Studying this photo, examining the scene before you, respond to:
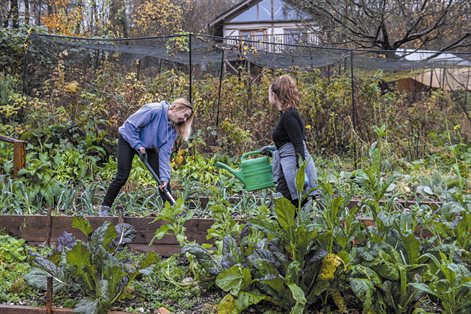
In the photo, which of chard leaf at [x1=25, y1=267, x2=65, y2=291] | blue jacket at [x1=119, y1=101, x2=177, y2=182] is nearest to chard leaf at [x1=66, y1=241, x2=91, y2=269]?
chard leaf at [x1=25, y1=267, x2=65, y2=291]

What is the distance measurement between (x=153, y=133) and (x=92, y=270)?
2.29 metres

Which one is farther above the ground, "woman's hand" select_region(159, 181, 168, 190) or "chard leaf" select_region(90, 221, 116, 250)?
"woman's hand" select_region(159, 181, 168, 190)

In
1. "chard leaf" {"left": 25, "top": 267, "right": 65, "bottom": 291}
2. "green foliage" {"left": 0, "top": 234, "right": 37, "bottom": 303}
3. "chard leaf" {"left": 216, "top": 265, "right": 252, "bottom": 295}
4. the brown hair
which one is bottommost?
"green foliage" {"left": 0, "top": 234, "right": 37, "bottom": 303}

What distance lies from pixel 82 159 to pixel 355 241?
199 inches

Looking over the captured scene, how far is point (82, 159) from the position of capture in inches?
317

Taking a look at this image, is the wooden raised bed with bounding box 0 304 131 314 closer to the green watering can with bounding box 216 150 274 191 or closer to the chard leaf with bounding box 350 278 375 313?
the chard leaf with bounding box 350 278 375 313

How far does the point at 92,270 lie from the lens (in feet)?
12.6

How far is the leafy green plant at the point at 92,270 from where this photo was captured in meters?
3.75

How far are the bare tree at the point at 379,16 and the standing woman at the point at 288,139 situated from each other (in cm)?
1024

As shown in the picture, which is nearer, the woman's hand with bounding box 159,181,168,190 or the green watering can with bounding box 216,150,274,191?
the green watering can with bounding box 216,150,274,191

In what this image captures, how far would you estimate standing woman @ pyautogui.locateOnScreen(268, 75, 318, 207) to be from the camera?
5.20 m

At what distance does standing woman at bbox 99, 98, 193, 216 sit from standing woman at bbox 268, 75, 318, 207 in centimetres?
103

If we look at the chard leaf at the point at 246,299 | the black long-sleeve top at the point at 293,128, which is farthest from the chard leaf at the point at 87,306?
the black long-sleeve top at the point at 293,128

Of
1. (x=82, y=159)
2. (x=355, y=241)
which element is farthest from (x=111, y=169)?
(x=355, y=241)
